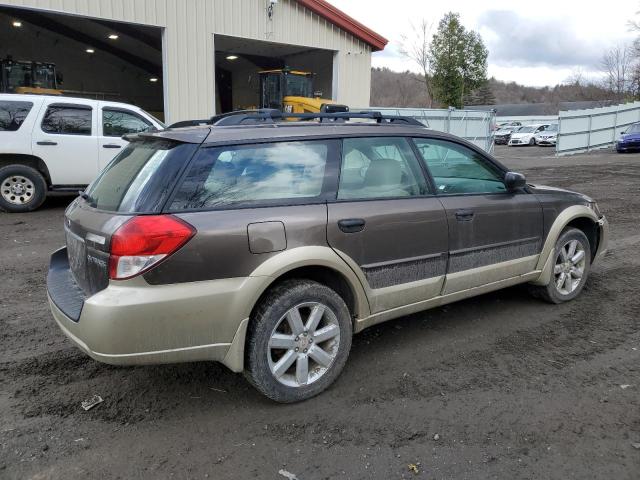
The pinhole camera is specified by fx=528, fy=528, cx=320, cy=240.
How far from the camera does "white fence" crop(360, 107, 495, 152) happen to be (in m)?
20.3

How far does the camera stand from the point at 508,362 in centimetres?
368

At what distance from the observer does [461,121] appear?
69.8 feet

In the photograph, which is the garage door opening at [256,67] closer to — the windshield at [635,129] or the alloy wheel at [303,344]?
the windshield at [635,129]

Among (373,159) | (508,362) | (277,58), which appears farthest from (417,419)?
(277,58)

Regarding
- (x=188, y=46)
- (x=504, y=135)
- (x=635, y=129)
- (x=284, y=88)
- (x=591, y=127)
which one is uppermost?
(x=188, y=46)

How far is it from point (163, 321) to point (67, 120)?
306 inches

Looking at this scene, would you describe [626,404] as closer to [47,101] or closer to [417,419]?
[417,419]

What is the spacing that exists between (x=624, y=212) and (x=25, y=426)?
10020mm

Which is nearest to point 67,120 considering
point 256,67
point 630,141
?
point 256,67

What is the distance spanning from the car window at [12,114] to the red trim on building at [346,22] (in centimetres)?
981

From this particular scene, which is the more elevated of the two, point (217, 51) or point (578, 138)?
point (217, 51)

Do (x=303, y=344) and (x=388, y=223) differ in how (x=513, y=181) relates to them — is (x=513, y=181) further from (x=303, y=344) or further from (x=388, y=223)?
(x=303, y=344)

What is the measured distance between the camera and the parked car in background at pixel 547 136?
114 ft

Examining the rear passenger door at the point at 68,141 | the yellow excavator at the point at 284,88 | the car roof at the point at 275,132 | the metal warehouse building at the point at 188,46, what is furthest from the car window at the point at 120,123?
the yellow excavator at the point at 284,88
